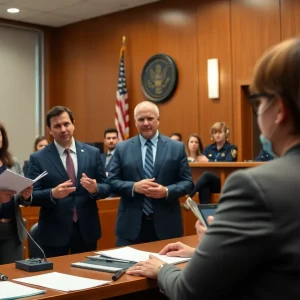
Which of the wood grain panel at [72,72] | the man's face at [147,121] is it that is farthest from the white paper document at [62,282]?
the wood grain panel at [72,72]

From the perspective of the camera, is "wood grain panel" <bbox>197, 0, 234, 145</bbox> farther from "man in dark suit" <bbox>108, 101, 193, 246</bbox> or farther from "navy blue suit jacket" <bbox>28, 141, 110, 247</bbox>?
"navy blue suit jacket" <bbox>28, 141, 110, 247</bbox>

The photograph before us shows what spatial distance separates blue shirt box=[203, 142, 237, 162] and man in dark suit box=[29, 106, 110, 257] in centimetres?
414

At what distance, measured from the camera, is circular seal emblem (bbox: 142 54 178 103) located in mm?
9758

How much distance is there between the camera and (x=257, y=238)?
1.12m

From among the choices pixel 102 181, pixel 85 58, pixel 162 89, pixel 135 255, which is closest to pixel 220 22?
pixel 162 89

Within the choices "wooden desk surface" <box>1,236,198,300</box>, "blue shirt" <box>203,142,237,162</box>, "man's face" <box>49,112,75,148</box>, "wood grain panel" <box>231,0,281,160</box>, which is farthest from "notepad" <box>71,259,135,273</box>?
"wood grain panel" <box>231,0,281,160</box>

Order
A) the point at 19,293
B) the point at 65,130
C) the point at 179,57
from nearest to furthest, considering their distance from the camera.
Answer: the point at 19,293
the point at 65,130
the point at 179,57

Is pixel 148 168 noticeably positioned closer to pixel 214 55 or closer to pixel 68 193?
pixel 68 193

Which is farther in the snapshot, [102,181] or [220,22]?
[220,22]

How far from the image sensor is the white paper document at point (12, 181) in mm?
3045

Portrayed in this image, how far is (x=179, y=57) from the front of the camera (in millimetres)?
9727

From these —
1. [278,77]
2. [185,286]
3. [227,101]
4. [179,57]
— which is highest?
[179,57]

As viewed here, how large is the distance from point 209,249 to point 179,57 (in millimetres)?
8741

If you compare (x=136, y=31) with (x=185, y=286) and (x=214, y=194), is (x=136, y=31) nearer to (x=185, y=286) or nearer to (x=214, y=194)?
(x=214, y=194)
